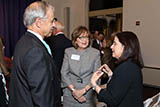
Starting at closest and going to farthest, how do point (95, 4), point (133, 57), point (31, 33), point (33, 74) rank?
point (33, 74)
point (31, 33)
point (133, 57)
point (95, 4)

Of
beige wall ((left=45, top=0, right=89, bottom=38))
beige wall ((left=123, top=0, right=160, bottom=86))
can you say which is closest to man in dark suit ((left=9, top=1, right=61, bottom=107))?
beige wall ((left=123, top=0, right=160, bottom=86))

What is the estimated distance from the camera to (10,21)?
219 inches

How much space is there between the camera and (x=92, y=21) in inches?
241

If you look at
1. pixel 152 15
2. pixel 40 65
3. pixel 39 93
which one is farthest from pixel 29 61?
pixel 152 15

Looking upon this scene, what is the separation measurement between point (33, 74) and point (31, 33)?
0.29 meters

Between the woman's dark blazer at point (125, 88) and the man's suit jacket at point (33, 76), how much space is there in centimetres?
41

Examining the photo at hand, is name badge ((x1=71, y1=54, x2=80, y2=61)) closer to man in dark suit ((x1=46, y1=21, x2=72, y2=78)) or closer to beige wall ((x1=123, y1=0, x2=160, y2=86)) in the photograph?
man in dark suit ((x1=46, y1=21, x2=72, y2=78))

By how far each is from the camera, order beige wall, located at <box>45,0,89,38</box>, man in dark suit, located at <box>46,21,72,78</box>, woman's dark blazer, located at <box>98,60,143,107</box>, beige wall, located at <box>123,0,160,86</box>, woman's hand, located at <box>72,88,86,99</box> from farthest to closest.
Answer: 1. beige wall, located at <box>45,0,89,38</box>
2. beige wall, located at <box>123,0,160,86</box>
3. man in dark suit, located at <box>46,21,72,78</box>
4. woman's hand, located at <box>72,88,86,99</box>
5. woman's dark blazer, located at <box>98,60,143,107</box>

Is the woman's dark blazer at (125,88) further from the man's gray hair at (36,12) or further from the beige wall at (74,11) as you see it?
the beige wall at (74,11)

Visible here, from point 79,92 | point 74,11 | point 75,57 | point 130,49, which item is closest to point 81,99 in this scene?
point 79,92

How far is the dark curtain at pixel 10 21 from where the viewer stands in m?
5.40

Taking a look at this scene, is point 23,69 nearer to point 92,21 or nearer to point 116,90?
point 116,90

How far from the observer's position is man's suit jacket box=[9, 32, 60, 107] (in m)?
1.06

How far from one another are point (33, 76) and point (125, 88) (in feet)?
2.12
